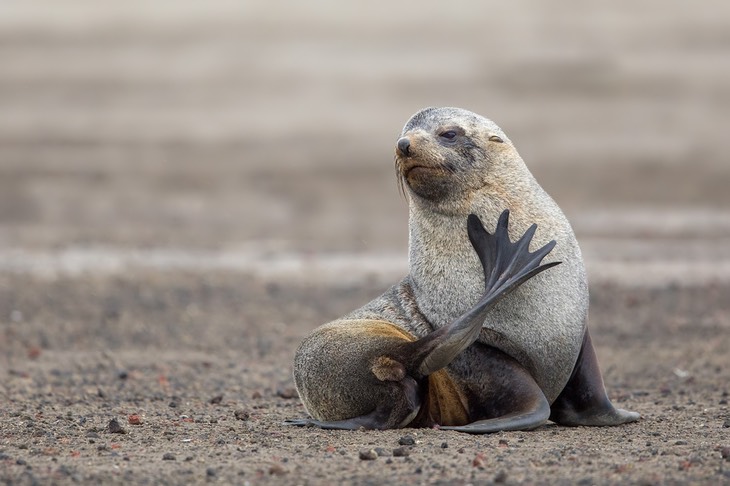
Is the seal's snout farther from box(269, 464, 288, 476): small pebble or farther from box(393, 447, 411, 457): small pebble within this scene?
box(269, 464, 288, 476): small pebble

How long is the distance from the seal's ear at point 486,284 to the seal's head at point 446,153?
1.06 ft

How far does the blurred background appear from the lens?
22047 millimetres

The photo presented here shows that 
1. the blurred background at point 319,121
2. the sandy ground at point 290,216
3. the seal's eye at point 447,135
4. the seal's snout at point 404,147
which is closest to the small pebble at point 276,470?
the sandy ground at point 290,216

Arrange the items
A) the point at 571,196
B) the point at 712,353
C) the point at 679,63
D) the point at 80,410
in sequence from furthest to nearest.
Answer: the point at 679,63 < the point at 571,196 < the point at 712,353 < the point at 80,410

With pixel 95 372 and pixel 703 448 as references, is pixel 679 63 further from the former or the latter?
pixel 703 448

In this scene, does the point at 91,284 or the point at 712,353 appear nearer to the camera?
the point at 712,353

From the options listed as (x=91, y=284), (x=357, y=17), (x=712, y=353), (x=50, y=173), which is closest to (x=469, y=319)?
(x=712, y=353)

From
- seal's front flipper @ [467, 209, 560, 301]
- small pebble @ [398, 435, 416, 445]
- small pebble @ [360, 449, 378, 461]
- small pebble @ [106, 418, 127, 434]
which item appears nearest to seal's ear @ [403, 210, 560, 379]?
seal's front flipper @ [467, 209, 560, 301]

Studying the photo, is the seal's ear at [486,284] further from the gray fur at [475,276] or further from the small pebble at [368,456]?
the small pebble at [368,456]

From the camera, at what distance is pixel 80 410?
786 centimetres

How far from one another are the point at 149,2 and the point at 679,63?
51.4ft

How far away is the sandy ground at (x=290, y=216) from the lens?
20.8 ft

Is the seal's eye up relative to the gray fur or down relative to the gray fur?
up

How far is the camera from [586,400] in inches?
279
